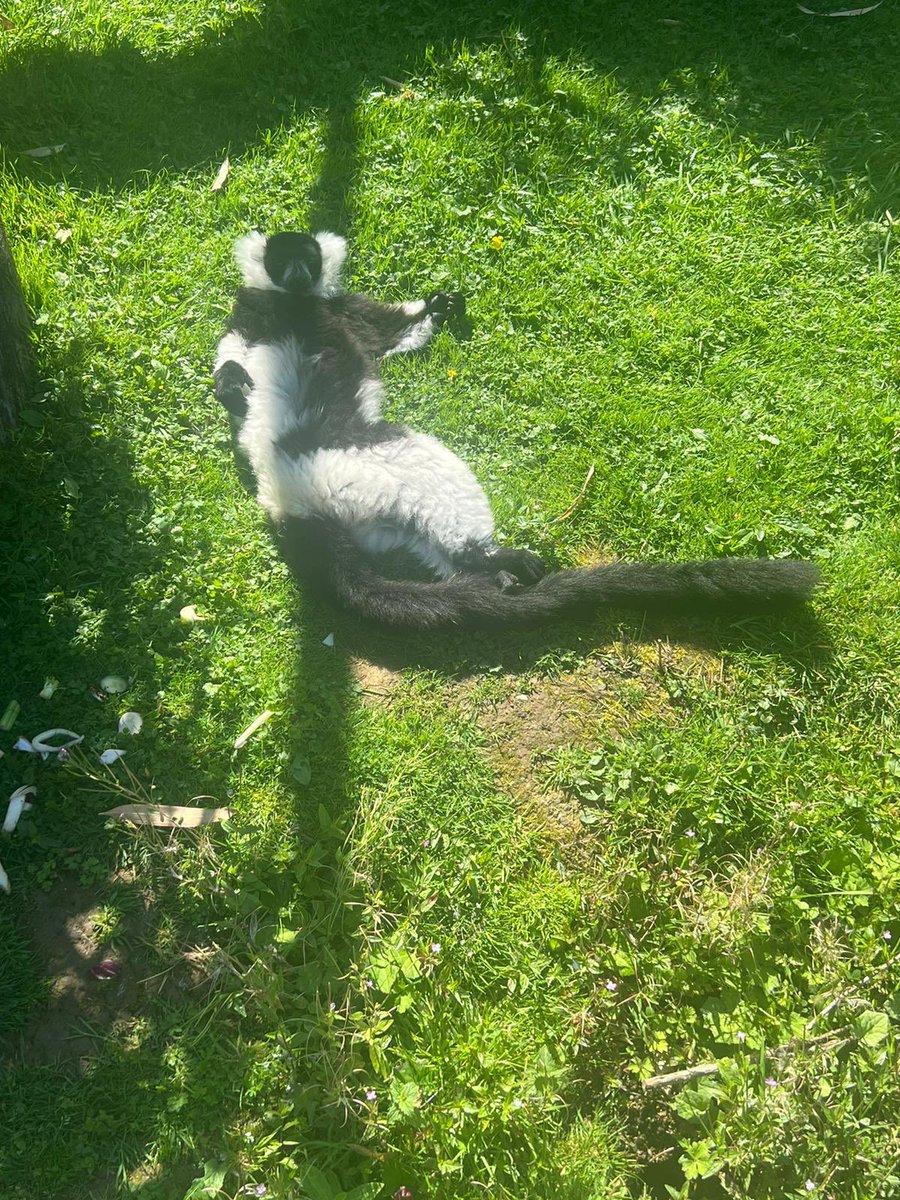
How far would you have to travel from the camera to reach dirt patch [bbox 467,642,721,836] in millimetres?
3111

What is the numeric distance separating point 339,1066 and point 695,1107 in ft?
3.41

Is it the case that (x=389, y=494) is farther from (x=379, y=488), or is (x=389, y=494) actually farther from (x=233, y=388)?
(x=233, y=388)

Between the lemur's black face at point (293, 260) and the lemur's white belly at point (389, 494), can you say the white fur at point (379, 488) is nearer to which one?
the lemur's white belly at point (389, 494)

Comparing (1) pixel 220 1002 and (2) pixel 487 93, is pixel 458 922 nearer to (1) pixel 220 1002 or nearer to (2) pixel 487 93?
(1) pixel 220 1002

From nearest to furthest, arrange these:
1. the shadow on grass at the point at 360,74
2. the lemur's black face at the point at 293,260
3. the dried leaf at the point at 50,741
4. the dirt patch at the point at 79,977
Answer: the dirt patch at the point at 79,977 < the dried leaf at the point at 50,741 < the lemur's black face at the point at 293,260 < the shadow on grass at the point at 360,74

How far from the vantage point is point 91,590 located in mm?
3463

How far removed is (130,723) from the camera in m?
3.18

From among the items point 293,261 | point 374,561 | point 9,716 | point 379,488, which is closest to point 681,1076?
point 374,561

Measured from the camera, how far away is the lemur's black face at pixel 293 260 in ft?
13.0

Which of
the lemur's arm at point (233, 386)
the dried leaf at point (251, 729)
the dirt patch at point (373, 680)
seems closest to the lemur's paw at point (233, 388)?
the lemur's arm at point (233, 386)

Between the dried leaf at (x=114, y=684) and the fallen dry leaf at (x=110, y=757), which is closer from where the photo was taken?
the fallen dry leaf at (x=110, y=757)

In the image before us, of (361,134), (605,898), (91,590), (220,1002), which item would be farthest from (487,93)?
(220,1002)

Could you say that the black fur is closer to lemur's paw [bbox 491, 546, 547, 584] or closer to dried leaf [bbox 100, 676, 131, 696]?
lemur's paw [bbox 491, 546, 547, 584]

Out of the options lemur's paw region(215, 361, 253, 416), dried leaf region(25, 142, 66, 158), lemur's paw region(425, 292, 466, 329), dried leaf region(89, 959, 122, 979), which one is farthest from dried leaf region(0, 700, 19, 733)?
dried leaf region(25, 142, 66, 158)
